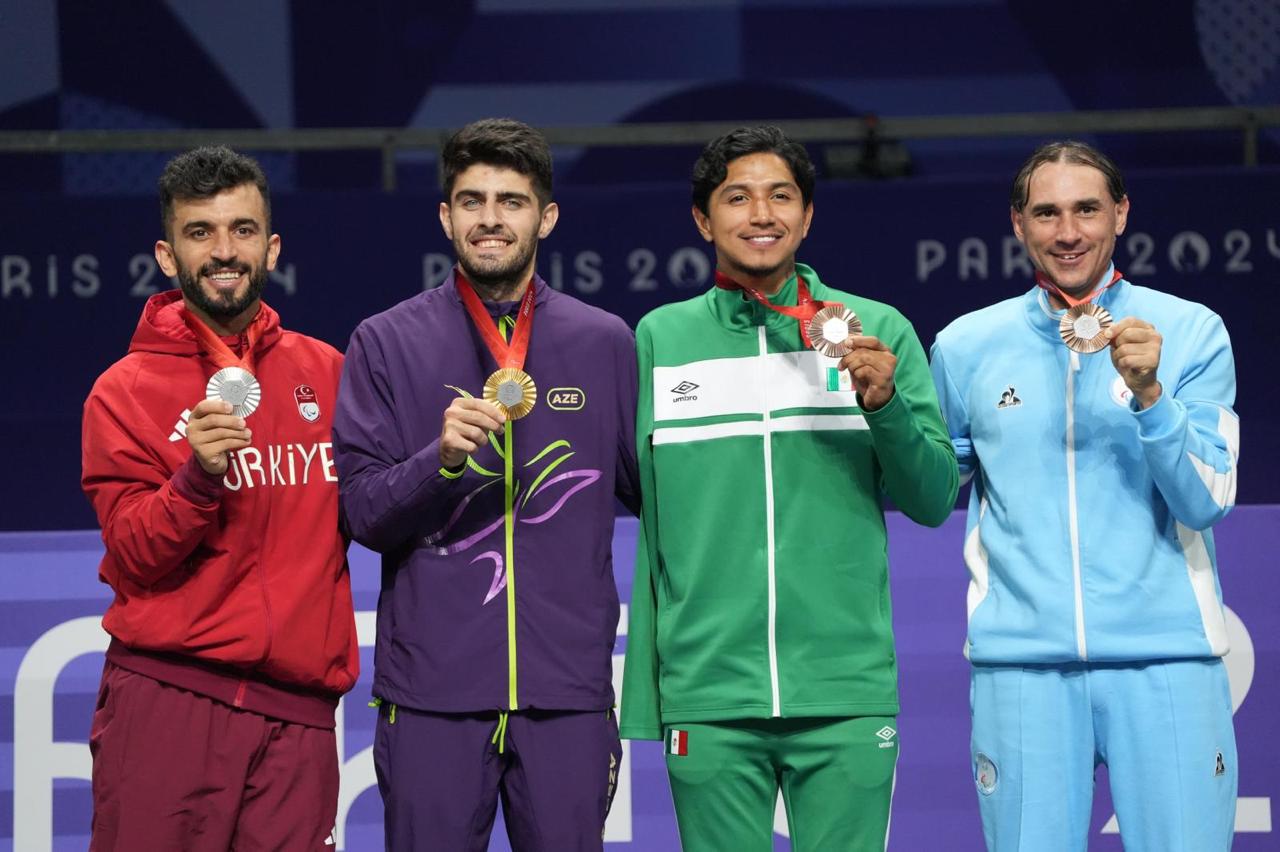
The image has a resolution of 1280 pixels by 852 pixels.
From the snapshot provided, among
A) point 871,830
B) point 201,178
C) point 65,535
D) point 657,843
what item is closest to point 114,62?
point 65,535

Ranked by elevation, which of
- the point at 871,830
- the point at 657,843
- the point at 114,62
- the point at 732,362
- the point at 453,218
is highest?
the point at 114,62

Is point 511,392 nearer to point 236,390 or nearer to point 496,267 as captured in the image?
point 496,267

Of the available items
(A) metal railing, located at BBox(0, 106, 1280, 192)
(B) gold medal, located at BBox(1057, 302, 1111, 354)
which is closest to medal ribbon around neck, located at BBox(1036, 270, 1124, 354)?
(B) gold medal, located at BBox(1057, 302, 1111, 354)

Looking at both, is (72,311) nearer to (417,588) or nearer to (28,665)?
(28,665)

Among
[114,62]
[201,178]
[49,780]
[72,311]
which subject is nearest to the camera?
[201,178]

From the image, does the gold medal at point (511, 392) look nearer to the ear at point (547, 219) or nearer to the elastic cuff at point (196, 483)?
the ear at point (547, 219)

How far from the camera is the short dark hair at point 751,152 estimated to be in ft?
9.89

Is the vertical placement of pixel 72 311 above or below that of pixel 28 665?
above

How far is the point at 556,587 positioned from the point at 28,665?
1.60 metres

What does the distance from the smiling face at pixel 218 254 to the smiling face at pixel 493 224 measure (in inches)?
15.1

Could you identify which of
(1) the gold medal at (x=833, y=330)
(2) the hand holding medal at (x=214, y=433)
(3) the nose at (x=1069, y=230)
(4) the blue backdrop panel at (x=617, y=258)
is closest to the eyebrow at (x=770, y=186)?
(1) the gold medal at (x=833, y=330)

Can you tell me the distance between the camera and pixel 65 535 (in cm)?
382

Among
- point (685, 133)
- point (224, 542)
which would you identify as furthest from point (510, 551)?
point (685, 133)

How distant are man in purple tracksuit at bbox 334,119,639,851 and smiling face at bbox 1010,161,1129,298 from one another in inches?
31.8
